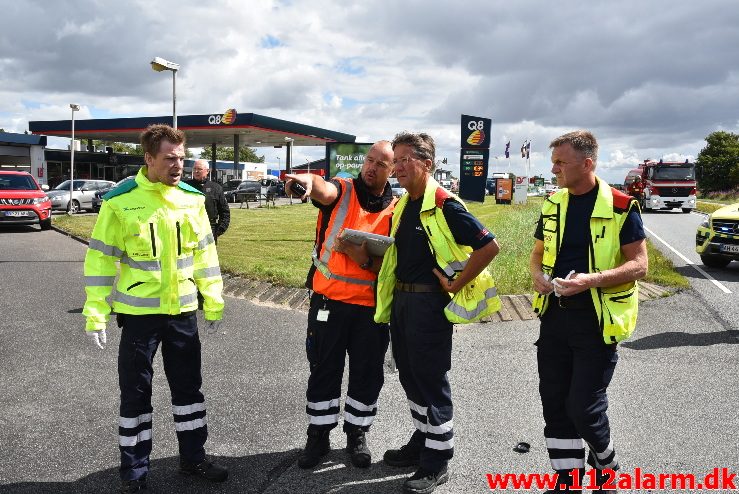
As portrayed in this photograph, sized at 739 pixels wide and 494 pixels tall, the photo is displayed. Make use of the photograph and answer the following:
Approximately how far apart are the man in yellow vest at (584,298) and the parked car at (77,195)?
2744cm

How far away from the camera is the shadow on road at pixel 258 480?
134 inches

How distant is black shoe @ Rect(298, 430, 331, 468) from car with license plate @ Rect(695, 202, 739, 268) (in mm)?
9821

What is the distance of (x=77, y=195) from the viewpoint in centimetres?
2758

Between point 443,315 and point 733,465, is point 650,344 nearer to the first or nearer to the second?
point 733,465

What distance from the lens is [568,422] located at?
329 cm

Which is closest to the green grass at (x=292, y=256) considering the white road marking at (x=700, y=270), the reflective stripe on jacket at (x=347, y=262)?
the white road marking at (x=700, y=270)

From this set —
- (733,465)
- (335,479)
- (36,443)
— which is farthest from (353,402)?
(733,465)

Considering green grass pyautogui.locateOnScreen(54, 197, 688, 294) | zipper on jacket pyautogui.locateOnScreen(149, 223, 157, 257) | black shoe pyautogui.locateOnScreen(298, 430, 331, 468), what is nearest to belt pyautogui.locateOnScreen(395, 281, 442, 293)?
black shoe pyautogui.locateOnScreen(298, 430, 331, 468)

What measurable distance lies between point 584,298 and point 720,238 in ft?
31.3

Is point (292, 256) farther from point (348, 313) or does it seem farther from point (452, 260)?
point (452, 260)

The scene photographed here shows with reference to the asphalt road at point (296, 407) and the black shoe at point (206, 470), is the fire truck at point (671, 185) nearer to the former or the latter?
the asphalt road at point (296, 407)

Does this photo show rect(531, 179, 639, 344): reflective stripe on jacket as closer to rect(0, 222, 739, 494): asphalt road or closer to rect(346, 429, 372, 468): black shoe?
rect(0, 222, 739, 494): asphalt road

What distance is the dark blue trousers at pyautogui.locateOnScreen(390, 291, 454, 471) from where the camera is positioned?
137 inches

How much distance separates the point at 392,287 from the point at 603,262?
1.25 metres
